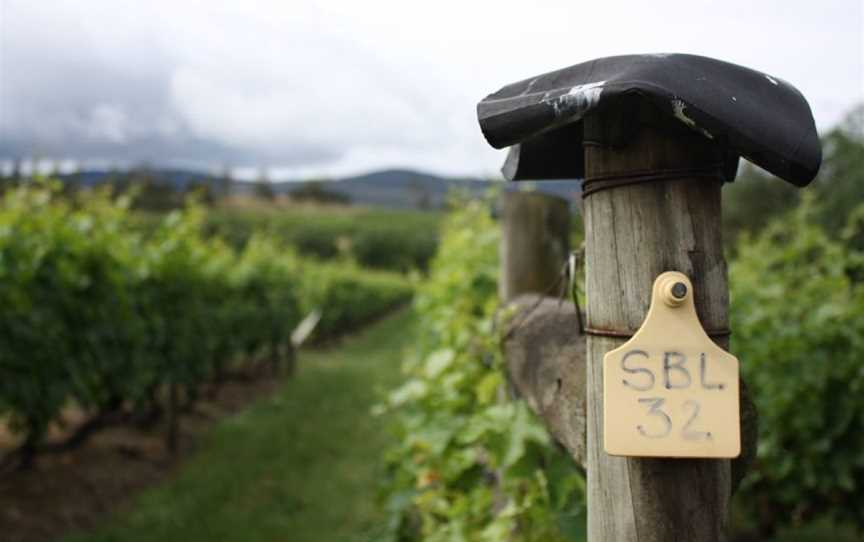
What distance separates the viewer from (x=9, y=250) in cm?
484

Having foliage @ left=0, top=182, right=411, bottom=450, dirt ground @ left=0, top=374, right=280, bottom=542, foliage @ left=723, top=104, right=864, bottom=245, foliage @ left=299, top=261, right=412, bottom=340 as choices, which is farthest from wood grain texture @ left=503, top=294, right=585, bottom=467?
foliage @ left=723, top=104, right=864, bottom=245

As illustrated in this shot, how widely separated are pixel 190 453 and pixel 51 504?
2290 millimetres

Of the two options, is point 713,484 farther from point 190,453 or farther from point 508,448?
point 190,453

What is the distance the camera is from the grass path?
5465mm

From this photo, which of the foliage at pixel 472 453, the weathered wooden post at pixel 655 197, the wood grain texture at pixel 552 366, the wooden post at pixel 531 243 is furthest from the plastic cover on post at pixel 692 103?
the wooden post at pixel 531 243

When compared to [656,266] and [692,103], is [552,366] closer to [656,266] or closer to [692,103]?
[656,266]

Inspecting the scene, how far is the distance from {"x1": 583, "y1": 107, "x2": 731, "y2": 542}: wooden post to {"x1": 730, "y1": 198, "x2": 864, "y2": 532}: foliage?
326cm

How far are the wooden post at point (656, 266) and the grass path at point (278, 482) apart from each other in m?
2.95

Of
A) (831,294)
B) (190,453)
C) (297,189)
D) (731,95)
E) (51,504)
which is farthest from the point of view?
(297,189)

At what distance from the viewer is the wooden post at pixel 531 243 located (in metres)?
3.54

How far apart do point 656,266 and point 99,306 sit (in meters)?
5.62

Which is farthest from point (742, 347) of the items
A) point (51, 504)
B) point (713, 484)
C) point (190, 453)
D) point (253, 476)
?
point (190, 453)

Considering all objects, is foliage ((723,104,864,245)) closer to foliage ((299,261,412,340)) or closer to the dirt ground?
foliage ((299,261,412,340))

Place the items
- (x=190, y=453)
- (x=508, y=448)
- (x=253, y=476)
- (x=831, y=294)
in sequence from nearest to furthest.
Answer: (x=508, y=448), (x=831, y=294), (x=253, y=476), (x=190, y=453)
